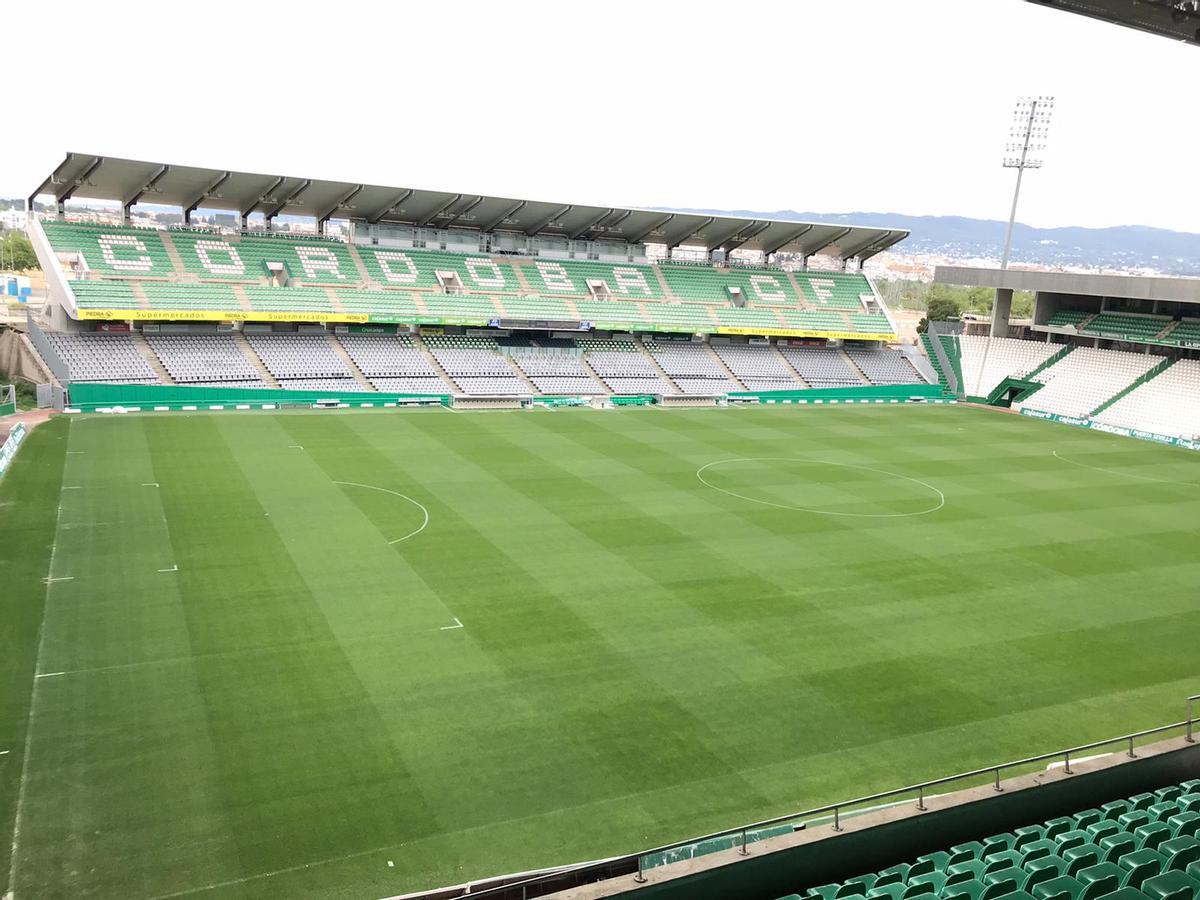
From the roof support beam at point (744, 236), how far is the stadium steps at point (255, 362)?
30066 millimetres

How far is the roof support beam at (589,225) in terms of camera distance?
51781mm

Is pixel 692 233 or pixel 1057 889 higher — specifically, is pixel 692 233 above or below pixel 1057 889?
above

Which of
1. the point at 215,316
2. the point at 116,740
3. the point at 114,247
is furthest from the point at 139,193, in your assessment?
the point at 116,740

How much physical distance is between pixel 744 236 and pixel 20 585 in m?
47.7

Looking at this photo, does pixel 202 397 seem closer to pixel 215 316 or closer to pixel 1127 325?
pixel 215 316

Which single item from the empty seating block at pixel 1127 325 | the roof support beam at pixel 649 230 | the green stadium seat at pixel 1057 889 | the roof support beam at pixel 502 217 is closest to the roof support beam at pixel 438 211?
the roof support beam at pixel 502 217

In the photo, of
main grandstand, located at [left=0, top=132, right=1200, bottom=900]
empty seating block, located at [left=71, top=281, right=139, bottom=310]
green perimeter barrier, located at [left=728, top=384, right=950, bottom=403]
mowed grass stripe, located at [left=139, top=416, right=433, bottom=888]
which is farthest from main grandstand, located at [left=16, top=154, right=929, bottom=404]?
mowed grass stripe, located at [left=139, top=416, right=433, bottom=888]

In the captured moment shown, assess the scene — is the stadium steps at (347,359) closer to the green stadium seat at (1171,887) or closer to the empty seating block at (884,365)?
the empty seating block at (884,365)

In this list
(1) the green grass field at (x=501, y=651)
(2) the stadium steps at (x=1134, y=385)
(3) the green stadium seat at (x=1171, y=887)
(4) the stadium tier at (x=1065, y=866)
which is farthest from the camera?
(2) the stadium steps at (x=1134, y=385)

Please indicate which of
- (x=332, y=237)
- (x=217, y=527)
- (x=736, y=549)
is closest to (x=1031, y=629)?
(x=736, y=549)

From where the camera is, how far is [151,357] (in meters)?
A: 40.3

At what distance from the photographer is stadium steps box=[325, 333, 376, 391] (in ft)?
142

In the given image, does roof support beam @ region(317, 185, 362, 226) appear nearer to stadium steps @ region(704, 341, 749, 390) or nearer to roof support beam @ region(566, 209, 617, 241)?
roof support beam @ region(566, 209, 617, 241)

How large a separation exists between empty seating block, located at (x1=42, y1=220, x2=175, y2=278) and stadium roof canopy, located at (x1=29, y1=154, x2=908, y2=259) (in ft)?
4.45
